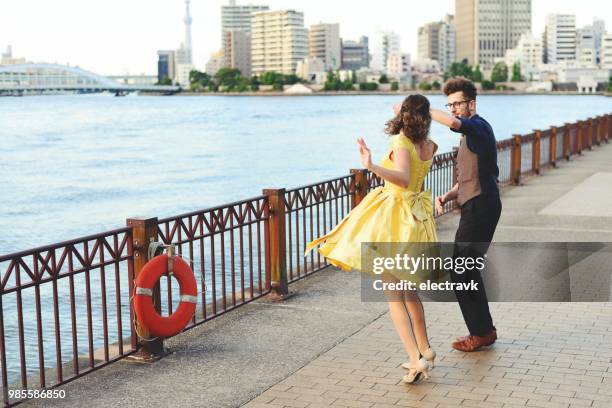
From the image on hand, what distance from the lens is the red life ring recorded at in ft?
21.6

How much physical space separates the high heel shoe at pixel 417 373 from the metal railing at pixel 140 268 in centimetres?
201

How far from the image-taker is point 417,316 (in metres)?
6.06

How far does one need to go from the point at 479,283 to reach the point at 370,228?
1.24 m

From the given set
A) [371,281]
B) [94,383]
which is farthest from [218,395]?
[371,281]

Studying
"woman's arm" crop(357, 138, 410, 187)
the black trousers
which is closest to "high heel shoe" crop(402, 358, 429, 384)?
the black trousers

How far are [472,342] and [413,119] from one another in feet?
6.83

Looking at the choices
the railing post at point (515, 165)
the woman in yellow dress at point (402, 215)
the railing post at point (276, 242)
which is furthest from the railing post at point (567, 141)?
the woman in yellow dress at point (402, 215)

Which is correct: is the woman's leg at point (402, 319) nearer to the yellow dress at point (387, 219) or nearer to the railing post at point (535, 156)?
the yellow dress at point (387, 219)

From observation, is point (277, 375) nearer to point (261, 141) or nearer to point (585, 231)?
point (585, 231)

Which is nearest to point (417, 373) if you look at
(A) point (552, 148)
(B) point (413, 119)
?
(B) point (413, 119)

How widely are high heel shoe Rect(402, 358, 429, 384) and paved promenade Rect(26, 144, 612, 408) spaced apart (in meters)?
0.05

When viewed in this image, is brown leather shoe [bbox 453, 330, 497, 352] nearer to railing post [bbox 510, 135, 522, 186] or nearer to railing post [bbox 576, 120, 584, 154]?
railing post [bbox 510, 135, 522, 186]

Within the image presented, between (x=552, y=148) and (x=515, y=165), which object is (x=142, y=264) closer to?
(x=515, y=165)

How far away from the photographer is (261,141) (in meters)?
76.8
